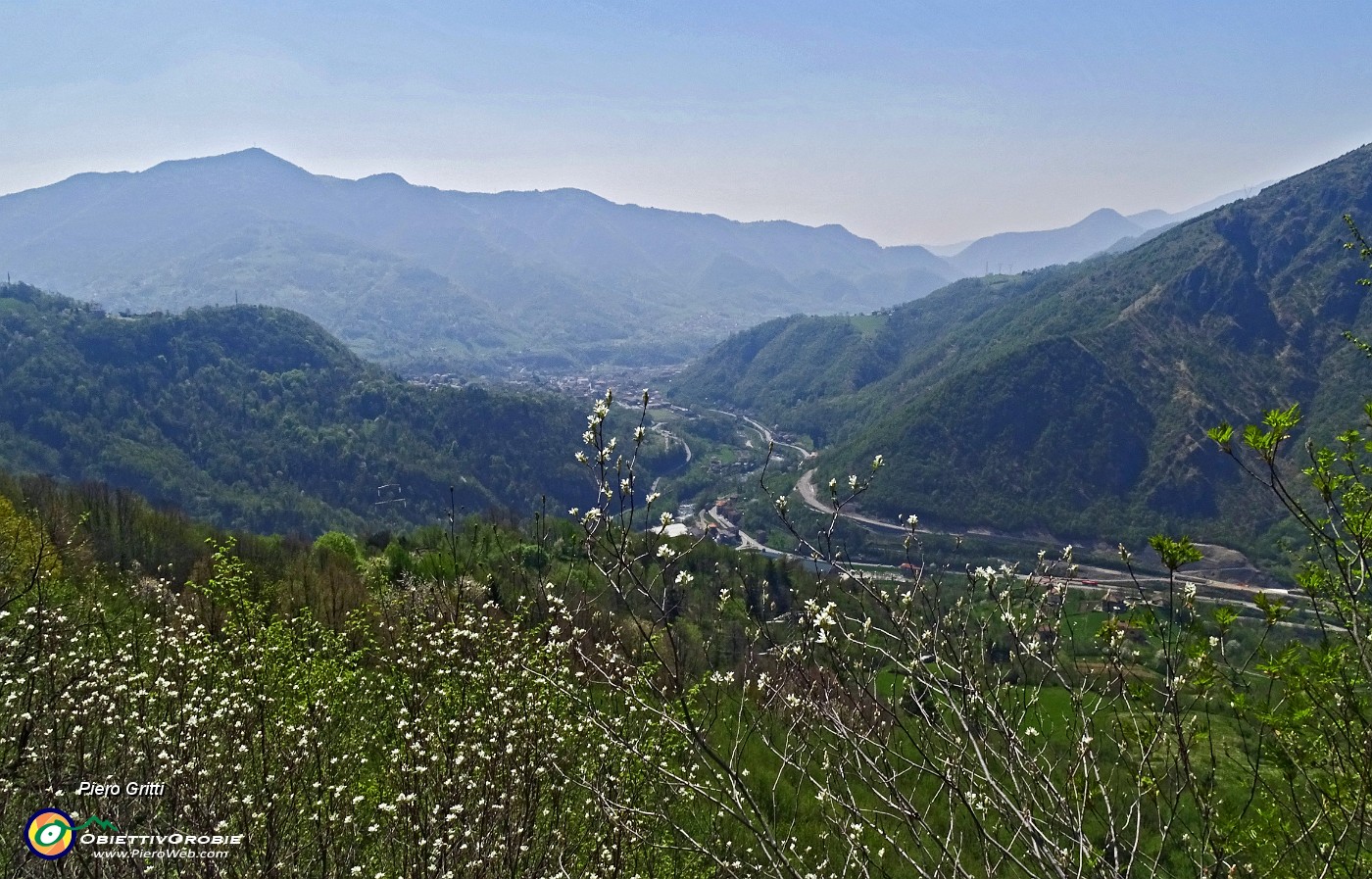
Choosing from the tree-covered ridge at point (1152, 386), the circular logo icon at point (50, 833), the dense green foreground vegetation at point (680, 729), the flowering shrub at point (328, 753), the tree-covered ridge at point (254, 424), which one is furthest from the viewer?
the tree-covered ridge at point (254, 424)

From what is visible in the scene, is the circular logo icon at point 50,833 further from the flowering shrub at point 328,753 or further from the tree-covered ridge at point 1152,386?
the tree-covered ridge at point 1152,386

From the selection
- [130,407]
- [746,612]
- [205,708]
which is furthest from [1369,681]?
[130,407]

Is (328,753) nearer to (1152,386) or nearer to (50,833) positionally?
(50,833)

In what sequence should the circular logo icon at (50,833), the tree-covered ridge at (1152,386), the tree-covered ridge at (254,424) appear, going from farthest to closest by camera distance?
1. the tree-covered ridge at (254,424)
2. the tree-covered ridge at (1152,386)
3. the circular logo icon at (50,833)

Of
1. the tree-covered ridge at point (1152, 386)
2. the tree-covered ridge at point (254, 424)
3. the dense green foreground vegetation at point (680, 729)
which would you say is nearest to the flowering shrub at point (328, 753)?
the dense green foreground vegetation at point (680, 729)
